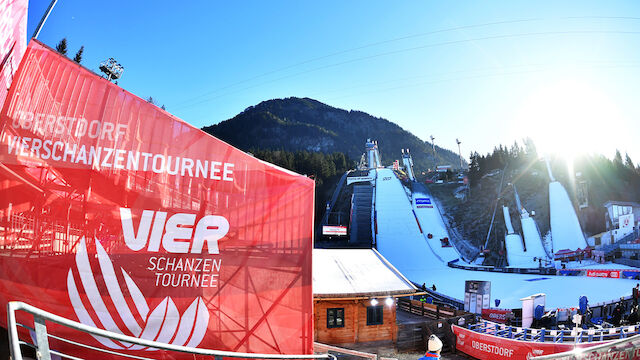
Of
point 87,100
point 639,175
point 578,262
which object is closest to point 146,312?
point 87,100

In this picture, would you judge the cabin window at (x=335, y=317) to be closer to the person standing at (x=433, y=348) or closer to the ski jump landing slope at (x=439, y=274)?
the person standing at (x=433, y=348)

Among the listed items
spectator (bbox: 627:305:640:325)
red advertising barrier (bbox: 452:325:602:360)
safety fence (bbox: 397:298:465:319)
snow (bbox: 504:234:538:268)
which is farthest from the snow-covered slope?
red advertising barrier (bbox: 452:325:602:360)

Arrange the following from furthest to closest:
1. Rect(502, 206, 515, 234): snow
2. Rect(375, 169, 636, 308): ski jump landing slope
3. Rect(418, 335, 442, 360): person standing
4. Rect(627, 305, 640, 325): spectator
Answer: Rect(502, 206, 515, 234): snow
Rect(375, 169, 636, 308): ski jump landing slope
Rect(627, 305, 640, 325): spectator
Rect(418, 335, 442, 360): person standing

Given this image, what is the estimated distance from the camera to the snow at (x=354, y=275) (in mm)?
12906

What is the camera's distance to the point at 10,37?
→ 3580 millimetres

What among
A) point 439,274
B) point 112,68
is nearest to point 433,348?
point 112,68

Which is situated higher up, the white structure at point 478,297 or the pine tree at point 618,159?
the pine tree at point 618,159

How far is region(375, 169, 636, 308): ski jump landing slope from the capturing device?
24.0m

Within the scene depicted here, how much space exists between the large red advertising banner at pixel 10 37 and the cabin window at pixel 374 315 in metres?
12.6

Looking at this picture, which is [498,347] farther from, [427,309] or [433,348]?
[433,348]

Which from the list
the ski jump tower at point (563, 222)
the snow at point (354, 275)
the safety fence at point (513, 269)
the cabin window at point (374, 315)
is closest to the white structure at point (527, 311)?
the snow at point (354, 275)

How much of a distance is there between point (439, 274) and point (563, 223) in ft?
69.7

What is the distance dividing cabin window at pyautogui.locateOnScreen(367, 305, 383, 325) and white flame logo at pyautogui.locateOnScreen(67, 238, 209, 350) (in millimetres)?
10429

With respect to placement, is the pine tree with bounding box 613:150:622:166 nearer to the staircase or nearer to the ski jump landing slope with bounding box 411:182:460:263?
the ski jump landing slope with bounding box 411:182:460:263
